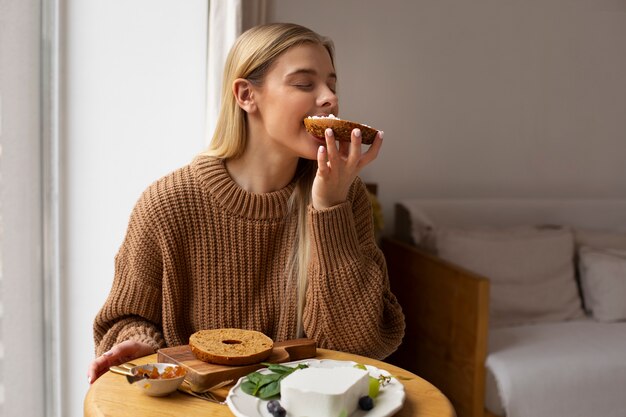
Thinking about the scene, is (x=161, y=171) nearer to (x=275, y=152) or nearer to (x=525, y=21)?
(x=275, y=152)

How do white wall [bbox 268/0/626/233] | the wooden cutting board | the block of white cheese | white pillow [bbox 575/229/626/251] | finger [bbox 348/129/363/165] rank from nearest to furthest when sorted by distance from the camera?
the block of white cheese
the wooden cutting board
finger [bbox 348/129/363/165]
white wall [bbox 268/0/626/233]
white pillow [bbox 575/229/626/251]

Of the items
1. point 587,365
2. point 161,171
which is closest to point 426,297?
point 587,365

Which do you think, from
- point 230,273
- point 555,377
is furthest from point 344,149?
point 555,377

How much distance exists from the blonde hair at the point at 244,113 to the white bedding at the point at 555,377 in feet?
3.39

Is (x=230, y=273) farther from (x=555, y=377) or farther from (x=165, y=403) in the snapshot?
(x=555, y=377)

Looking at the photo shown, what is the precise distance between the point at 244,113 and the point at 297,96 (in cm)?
16

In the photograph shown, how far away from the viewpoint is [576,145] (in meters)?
3.29

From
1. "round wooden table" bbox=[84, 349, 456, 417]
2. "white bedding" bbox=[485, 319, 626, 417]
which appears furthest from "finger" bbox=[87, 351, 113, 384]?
"white bedding" bbox=[485, 319, 626, 417]

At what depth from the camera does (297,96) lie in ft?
4.59

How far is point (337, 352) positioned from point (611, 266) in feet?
6.08

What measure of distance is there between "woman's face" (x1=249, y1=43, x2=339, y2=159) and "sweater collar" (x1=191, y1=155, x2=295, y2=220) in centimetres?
12

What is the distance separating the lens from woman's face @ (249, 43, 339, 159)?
140 centimetres

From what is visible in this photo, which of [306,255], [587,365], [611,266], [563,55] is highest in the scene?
[563,55]

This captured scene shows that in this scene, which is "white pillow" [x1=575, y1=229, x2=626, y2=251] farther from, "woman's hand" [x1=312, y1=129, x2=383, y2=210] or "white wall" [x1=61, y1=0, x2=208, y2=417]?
"woman's hand" [x1=312, y1=129, x2=383, y2=210]
